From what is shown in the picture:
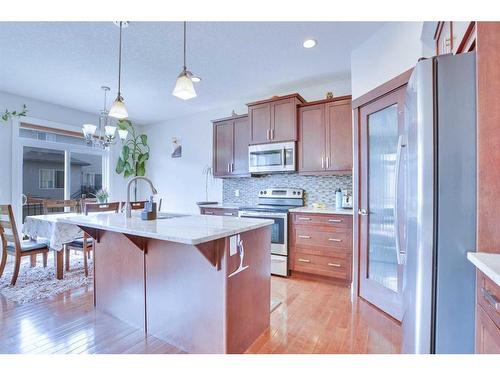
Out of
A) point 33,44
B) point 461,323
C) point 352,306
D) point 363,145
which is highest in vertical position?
point 33,44

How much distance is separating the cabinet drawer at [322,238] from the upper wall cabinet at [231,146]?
1.31 metres

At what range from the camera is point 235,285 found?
5.32 feet

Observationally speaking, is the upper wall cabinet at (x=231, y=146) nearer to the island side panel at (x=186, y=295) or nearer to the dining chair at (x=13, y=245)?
the island side panel at (x=186, y=295)

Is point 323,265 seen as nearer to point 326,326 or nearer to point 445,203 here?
point 326,326

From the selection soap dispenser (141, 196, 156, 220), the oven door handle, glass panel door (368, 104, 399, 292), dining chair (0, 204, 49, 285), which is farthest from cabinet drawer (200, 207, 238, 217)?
dining chair (0, 204, 49, 285)

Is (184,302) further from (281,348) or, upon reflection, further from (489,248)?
(489,248)

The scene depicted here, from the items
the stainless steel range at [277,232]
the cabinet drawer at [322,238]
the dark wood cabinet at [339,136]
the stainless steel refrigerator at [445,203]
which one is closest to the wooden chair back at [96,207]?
the stainless steel range at [277,232]

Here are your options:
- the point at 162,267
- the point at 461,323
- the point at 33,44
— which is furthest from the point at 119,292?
the point at 33,44

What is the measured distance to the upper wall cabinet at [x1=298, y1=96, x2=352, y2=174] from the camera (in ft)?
10.2

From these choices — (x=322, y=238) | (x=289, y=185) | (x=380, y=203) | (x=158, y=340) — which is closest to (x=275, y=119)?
(x=289, y=185)

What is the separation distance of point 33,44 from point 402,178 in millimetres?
3571

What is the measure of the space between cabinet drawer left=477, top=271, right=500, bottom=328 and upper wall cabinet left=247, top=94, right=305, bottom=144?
2.58 metres

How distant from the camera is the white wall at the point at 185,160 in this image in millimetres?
4762

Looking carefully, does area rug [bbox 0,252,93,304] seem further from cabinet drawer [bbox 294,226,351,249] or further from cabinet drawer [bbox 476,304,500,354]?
cabinet drawer [bbox 476,304,500,354]
